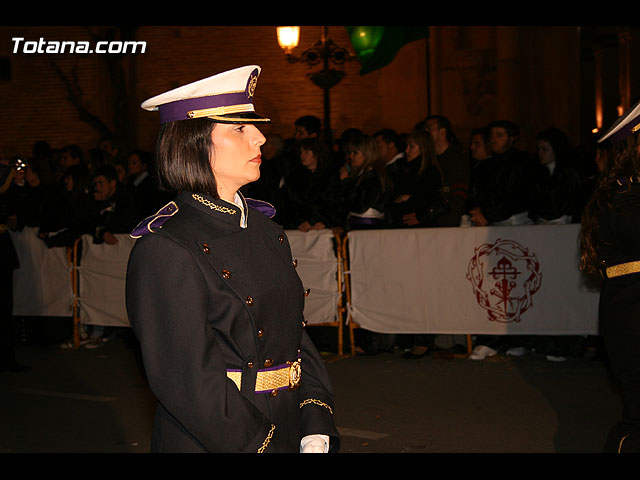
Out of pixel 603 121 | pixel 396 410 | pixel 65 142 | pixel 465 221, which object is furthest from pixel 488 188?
pixel 603 121

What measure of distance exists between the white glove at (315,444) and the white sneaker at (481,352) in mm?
6428

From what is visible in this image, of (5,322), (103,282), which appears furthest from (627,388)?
(103,282)

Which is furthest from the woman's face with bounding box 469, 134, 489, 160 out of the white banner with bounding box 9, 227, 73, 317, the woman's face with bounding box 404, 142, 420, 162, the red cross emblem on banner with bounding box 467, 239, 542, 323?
the white banner with bounding box 9, 227, 73, 317

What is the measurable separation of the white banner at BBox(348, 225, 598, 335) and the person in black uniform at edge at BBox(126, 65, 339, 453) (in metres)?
5.94

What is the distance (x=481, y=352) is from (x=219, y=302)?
6.80 meters

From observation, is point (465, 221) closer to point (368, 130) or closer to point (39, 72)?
point (368, 130)

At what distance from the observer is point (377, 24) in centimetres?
1512

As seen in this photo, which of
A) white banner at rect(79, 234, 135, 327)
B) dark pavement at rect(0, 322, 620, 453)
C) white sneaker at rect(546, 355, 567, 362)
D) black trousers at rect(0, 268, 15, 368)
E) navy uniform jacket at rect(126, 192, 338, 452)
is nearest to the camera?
navy uniform jacket at rect(126, 192, 338, 452)

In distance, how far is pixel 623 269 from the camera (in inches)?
172

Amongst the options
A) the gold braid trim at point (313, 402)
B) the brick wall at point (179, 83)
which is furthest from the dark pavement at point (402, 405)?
the brick wall at point (179, 83)

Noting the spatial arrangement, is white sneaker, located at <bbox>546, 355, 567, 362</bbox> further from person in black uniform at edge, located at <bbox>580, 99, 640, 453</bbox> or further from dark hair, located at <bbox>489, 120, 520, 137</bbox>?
person in black uniform at edge, located at <bbox>580, 99, 640, 453</bbox>

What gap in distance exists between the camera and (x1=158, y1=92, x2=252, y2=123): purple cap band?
8.87 ft

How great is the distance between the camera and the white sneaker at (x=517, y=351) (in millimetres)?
9078

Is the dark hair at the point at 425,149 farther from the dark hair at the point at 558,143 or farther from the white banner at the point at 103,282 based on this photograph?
the white banner at the point at 103,282
